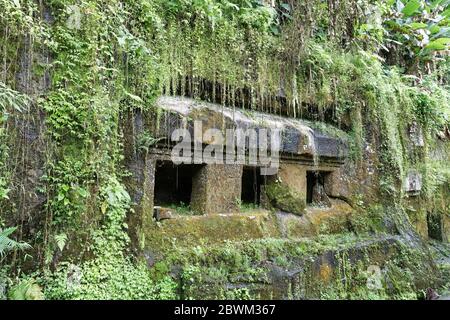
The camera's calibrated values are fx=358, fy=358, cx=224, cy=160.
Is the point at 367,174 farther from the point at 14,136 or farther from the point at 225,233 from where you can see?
the point at 14,136

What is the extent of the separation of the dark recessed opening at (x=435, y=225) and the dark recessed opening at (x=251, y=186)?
405cm

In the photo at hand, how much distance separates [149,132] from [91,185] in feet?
2.69

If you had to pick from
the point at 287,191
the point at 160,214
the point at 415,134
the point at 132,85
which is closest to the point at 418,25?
the point at 415,134

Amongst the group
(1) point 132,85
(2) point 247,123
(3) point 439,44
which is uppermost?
(3) point 439,44

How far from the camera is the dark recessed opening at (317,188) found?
5523mm

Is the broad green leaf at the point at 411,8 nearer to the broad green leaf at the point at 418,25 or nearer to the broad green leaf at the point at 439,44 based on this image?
the broad green leaf at the point at 418,25

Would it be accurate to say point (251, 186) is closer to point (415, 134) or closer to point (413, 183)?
point (413, 183)

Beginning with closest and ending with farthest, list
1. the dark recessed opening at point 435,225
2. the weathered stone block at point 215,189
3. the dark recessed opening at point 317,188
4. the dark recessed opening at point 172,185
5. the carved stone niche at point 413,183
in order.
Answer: the weathered stone block at point 215,189 < the dark recessed opening at point 172,185 < the dark recessed opening at point 317,188 < the carved stone niche at point 413,183 < the dark recessed opening at point 435,225

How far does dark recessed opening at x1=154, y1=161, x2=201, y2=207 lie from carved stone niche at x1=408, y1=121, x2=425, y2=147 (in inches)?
163

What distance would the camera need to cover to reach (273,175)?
4934 millimetres

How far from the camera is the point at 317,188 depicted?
5590 mm

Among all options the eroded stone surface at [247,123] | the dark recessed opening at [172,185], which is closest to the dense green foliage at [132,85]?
the eroded stone surface at [247,123]

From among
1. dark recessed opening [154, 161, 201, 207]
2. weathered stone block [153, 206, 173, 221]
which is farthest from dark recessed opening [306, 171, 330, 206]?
weathered stone block [153, 206, 173, 221]

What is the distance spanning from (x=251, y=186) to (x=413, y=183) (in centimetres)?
305
